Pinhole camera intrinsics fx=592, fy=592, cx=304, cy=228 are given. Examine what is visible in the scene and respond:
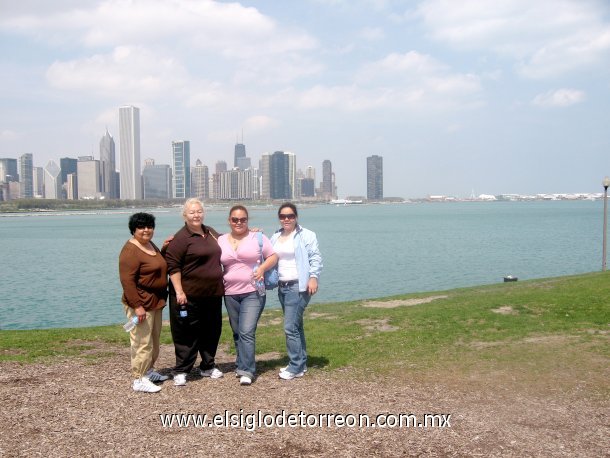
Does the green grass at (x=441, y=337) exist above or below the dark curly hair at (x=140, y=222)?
below

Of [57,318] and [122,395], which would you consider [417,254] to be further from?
[122,395]

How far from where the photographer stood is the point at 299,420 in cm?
568

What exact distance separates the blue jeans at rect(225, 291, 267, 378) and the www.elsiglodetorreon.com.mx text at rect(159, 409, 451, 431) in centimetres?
113

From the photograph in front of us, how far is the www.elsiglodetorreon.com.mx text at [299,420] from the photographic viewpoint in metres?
5.57

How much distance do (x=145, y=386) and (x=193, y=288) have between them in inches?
47.2

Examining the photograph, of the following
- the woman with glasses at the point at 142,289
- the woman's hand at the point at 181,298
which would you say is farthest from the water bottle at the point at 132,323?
the woman's hand at the point at 181,298

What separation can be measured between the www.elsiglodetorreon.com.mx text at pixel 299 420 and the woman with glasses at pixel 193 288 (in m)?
1.15

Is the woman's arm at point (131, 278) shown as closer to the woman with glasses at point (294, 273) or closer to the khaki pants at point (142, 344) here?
the khaki pants at point (142, 344)

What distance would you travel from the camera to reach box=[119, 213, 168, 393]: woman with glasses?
6504 millimetres

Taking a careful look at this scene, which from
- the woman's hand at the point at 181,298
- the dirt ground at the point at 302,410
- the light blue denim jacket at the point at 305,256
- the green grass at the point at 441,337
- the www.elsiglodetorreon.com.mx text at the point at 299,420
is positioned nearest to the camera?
the dirt ground at the point at 302,410

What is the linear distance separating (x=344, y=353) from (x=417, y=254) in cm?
3797

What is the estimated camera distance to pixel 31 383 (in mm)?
6914

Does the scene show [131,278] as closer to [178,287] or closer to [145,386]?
[178,287]

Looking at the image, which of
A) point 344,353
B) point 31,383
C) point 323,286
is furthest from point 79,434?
point 323,286
